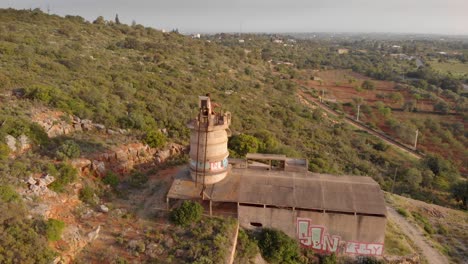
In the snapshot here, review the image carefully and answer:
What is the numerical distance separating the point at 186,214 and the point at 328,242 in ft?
25.7

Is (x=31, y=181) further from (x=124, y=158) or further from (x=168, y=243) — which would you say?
(x=168, y=243)

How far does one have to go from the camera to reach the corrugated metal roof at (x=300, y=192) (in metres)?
18.1

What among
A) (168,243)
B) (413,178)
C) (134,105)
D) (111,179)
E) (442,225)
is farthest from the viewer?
(413,178)

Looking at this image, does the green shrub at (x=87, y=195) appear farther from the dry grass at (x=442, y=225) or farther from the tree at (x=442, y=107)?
the tree at (x=442, y=107)

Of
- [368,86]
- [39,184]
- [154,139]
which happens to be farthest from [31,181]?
[368,86]

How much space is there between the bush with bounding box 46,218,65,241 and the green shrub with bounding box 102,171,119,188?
208 inches

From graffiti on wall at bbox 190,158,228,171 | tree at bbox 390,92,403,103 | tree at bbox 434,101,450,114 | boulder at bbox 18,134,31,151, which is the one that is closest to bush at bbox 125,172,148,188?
graffiti on wall at bbox 190,158,228,171

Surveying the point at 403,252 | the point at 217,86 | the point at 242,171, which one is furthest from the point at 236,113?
the point at 403,252

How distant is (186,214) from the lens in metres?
17.8

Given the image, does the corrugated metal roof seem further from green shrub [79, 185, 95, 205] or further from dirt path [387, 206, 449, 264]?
dirt path [387, 206, 449, 264]

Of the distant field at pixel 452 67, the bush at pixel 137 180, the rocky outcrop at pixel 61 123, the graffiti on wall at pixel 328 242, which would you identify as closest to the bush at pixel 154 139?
the rocky outcrop at pixel 61 123

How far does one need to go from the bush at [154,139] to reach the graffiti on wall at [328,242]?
12558 millimetres

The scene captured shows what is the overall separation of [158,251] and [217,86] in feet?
130

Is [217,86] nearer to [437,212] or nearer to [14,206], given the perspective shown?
[437,212]
